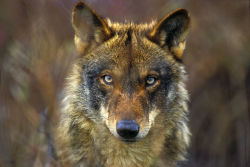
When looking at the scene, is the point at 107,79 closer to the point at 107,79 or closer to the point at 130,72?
the point at 107,79

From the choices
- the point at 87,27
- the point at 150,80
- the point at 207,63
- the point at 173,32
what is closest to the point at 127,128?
the point at 150,80

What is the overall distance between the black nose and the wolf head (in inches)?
2.7

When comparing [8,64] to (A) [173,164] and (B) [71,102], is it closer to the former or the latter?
(B) [71,102]

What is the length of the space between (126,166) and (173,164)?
2.02 feet

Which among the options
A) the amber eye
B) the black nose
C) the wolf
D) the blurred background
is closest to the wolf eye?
the wolf

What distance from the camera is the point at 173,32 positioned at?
4.88m

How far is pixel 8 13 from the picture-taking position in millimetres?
9227

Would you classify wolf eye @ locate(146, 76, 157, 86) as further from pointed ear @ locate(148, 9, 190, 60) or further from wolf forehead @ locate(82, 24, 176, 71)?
pointed ear @ locate(148, 9, 190, 60)

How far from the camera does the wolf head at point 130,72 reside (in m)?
4.21

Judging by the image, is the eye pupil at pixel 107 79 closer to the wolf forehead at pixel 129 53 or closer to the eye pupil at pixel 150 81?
the wolf forehead at pixel 129 53

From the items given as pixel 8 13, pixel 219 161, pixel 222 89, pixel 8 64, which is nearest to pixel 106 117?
pixel 8 64

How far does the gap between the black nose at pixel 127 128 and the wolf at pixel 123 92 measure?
0.23 meters

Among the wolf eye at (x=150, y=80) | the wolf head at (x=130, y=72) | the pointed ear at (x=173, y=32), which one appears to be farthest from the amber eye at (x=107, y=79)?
the pointed ear at (x=173, y=32)

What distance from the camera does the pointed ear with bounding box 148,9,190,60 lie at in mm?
4715
